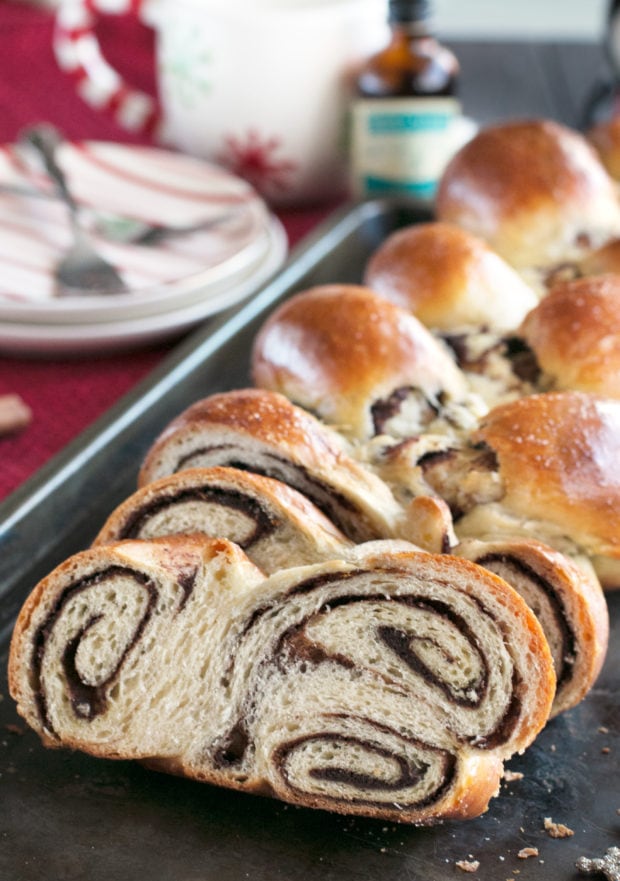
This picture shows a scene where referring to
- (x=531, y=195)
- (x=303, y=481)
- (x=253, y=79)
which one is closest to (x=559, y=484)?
(x=303, y=481)

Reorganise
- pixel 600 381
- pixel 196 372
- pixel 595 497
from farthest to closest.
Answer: pixel 196 372, pixel 600 381, pixel 595 497

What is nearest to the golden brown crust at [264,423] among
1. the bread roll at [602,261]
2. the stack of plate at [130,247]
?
the stack of plate at [130,247]

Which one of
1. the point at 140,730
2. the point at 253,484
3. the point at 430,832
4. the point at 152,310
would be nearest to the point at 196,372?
the point at 152,310

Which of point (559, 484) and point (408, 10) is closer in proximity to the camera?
point (559, 484)

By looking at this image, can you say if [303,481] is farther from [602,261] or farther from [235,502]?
[602,261]

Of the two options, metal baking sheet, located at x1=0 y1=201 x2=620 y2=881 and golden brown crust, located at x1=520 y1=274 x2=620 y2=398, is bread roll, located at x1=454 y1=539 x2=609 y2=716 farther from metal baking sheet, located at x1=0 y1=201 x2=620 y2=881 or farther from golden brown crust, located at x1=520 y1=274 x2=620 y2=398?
golden brown crust, located at x1=520 y1=274 x2=620 y2=398

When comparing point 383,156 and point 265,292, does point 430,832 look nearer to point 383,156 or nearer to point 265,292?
point 265,292

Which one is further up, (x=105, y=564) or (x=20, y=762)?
(x=105, y=564)
